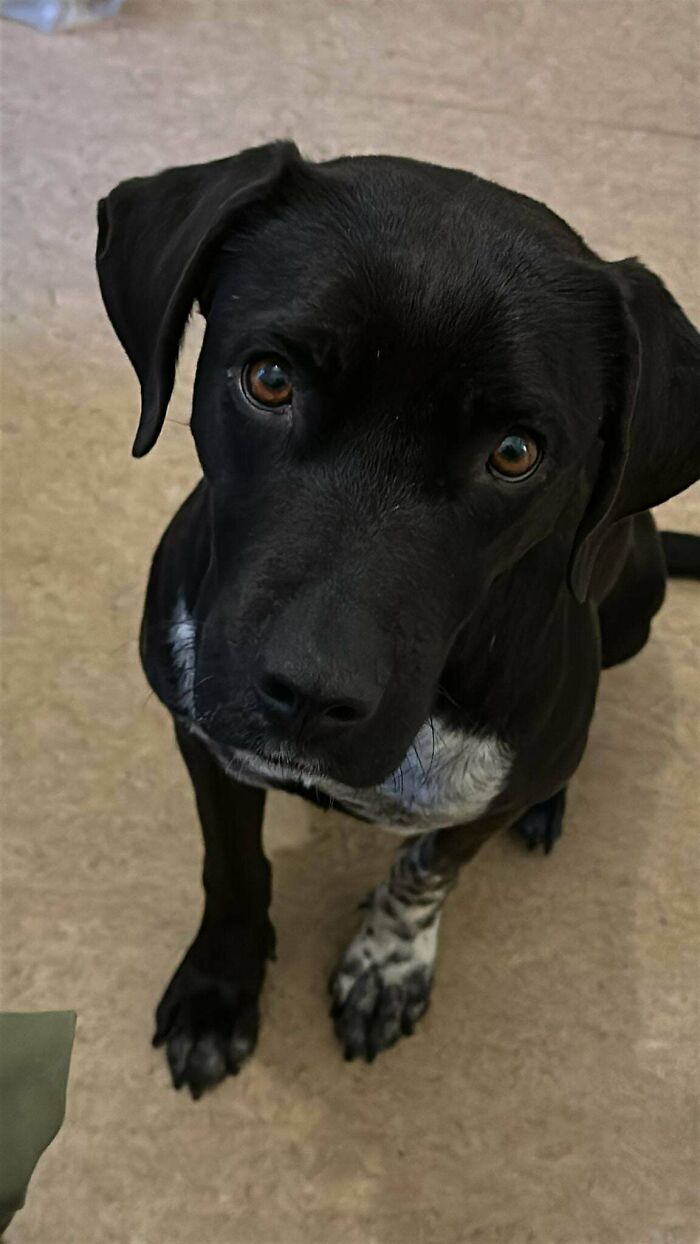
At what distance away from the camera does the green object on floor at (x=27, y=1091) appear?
1.14 meters

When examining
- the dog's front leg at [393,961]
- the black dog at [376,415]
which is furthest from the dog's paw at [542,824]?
the black dog at [376,415]

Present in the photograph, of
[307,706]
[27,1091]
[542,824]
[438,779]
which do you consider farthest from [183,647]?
[542,824]

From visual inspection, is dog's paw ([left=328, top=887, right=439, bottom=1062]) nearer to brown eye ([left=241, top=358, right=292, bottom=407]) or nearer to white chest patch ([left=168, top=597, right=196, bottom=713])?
white chest patch ([left=168, top=597, right=196, bottom=713])

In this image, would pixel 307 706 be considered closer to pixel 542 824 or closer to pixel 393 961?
pixel 393 961

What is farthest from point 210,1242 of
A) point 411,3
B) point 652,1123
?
point 411,3

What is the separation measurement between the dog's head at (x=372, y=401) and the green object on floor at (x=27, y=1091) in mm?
328

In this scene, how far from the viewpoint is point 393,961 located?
6.69ft

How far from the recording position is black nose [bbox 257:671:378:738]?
1186 millimetres

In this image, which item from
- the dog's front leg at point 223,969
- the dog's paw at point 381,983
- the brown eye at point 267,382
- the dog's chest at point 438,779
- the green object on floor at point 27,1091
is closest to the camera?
the green object on floor at point 27,1091

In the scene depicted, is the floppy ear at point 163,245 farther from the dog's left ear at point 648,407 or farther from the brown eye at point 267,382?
the dog's left ear at point 648,407

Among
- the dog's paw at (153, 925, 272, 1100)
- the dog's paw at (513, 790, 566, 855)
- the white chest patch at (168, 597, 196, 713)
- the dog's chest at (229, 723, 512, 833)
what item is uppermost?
the white chest patch at (168, 597, 196, 713)

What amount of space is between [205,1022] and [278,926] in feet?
0.74

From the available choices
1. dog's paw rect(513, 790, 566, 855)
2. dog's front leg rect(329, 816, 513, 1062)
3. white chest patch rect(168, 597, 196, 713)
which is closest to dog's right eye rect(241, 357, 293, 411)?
white chest patch rect(168, 597, 196, 713)

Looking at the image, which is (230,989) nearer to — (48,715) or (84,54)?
(48,715)
